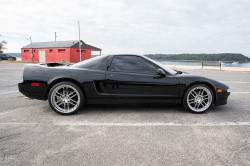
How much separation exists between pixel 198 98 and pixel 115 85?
5.88ft

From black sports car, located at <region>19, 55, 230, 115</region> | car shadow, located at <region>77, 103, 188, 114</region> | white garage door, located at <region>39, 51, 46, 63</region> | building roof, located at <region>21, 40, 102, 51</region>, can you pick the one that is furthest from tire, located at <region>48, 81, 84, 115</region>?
white garage door, located at <region>39, 51, 46, 63</region>

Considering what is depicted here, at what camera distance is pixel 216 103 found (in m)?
3.69

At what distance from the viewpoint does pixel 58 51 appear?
34844mm

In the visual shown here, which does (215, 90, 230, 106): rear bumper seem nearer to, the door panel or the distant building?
the door panel

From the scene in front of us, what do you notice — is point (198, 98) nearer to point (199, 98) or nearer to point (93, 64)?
point (199, 98)

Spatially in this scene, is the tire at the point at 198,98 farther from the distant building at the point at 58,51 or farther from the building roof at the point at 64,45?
the building roof at the point at 64,45

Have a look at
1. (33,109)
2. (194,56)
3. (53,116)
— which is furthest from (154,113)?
(194,56)

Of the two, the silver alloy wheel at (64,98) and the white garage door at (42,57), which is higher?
the white garage door at (42,57)

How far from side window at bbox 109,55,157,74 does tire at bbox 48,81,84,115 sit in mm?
847

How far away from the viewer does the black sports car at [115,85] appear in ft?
11.3

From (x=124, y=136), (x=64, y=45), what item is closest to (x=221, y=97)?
(x=124, y=136)

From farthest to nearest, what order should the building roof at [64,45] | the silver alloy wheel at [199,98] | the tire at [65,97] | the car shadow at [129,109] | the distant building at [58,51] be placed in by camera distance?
the building roof at [64,45] < the distant building at [58,51] < the car shadow at [129,109] < the silver alloy wheel at [199,98] < the tire at [65,97]

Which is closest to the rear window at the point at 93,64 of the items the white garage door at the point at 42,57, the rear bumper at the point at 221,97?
the rear bumper at the point at 221,97

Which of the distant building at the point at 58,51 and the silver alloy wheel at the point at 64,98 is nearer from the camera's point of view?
the silver alloy wheel at the point at 64,98
